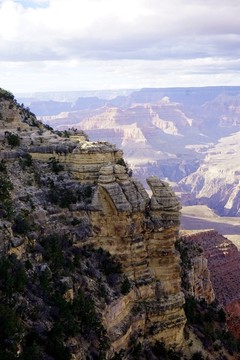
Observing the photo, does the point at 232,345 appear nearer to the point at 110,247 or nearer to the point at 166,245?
the point at 166,245

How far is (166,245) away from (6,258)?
11.4 m

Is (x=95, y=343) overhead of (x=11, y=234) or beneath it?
beneath

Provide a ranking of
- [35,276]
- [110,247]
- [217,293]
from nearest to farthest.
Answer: [35,276] < [110,247] < [217,293]

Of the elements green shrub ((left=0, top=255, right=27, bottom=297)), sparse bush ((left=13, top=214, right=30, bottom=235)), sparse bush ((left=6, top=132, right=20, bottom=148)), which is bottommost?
green shrub ((left=0, top=255, right=27, bottom=297))

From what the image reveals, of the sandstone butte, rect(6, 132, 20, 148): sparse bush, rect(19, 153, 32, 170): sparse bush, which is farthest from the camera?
rect(6, 132, 20, 148): sparse bush

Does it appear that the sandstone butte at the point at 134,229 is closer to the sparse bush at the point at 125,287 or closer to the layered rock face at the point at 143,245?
the layered rock face at the point at 143,245

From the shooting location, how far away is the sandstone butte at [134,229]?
3316 centimetres

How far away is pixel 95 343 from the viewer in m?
27.9

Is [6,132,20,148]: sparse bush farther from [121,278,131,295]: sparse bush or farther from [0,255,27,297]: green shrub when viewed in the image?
[0,255,27,297]: green shrub

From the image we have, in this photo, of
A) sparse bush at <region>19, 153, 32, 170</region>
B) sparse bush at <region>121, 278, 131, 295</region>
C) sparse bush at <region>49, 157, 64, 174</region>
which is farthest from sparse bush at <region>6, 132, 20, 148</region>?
sparse bush at <region>121, 278, 131, 295</region>

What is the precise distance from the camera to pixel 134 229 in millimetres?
33500

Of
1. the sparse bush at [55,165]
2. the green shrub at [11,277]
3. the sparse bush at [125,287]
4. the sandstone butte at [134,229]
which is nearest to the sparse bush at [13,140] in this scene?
the sandstone butte at [134,229]

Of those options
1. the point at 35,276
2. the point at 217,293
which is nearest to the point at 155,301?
the point at 35,276

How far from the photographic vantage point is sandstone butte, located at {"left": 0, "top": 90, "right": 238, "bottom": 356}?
33.2 meters
